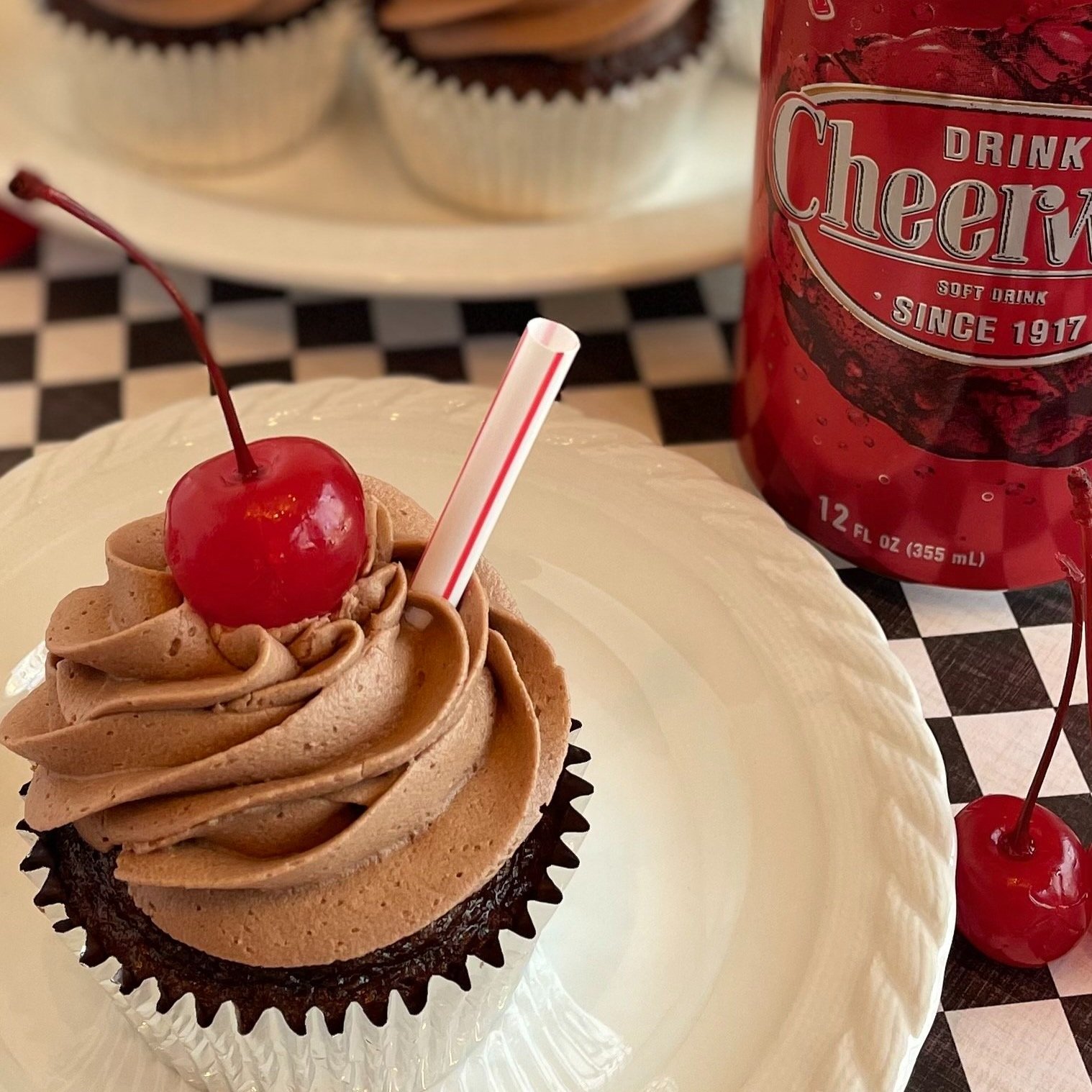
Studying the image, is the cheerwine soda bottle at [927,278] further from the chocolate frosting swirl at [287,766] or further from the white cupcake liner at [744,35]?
the white cupcake liner at [744,35]

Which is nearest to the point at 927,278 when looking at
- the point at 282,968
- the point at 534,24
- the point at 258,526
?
the point at 258,526

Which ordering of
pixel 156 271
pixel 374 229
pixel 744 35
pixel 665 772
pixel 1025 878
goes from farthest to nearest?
1. pixel 744 35
2. pixel 374 229
3. pixel 665 772
4. pixel 1025 878
5. pixel 156 271

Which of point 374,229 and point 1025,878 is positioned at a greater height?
point 374,229

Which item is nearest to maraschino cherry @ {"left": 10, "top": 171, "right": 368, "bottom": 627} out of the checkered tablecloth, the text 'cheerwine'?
the text 'cheerwine'

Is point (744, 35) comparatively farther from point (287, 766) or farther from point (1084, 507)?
point (287, 766)

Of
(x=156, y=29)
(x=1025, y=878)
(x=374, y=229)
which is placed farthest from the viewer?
(x=156, y=29)

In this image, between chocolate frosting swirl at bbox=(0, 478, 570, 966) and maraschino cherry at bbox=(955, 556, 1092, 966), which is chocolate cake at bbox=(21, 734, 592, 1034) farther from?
maraschino cherry at bbox=(955, 556, 1092, 966)
